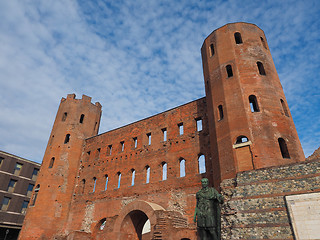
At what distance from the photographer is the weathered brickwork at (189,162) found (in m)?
9.98

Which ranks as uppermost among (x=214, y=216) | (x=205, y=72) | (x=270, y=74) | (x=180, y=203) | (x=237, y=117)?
(x=205, y=72)

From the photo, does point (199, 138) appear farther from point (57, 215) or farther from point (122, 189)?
point (57, 215)

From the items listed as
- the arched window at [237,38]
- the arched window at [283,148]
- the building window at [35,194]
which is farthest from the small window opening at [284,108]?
the building window at [35,194]

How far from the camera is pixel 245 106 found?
13.1m

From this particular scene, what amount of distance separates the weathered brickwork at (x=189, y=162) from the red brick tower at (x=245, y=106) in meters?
0.05

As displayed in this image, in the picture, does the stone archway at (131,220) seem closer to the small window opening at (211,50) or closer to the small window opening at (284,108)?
the small window opening at (284,108)

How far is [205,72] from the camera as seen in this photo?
1678 cm

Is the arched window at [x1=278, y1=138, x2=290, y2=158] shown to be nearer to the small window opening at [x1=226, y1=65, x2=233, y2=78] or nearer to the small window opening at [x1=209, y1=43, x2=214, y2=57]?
the small window opening at [x1=226, y1=65, x2=233, y2=78]

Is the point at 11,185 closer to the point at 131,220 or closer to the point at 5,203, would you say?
the point at 5,203

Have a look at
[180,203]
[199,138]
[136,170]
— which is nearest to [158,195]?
[180,203]

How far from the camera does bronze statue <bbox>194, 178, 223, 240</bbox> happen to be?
6004 mm

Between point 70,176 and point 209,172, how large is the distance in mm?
13353

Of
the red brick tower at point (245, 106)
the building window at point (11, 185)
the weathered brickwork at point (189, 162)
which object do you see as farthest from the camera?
the building window at point (11, 185)

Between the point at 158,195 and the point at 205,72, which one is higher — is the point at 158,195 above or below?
below
